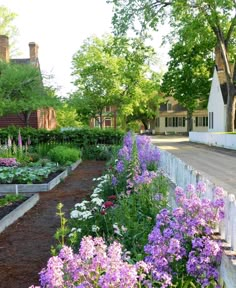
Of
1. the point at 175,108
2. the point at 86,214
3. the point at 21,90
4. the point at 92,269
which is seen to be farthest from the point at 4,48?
the point at 175,108

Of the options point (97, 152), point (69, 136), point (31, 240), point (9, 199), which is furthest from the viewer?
point (69, 136)

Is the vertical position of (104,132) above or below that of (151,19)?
below

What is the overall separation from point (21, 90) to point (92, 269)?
57.1ft

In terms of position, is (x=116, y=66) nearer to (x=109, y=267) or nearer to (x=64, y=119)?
(x=64, y=119)

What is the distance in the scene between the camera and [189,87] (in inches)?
1816

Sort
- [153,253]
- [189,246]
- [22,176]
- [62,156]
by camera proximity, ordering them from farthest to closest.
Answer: [62,156] → [22,176] → [189,246] → [153,253]

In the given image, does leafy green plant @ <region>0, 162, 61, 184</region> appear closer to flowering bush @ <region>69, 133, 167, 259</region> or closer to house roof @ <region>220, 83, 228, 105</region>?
flowering bush @ <region>69, 133, 167, 259</region>

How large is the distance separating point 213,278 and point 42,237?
4026mm

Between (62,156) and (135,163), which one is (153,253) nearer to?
(135,163)

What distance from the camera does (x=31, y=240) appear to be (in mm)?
6395

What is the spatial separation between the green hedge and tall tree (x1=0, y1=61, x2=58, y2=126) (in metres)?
2.40

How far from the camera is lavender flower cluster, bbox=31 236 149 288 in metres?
2.28

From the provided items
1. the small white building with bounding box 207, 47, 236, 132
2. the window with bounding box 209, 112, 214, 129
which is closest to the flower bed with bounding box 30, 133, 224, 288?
the small white building with bounding box 207, 47, 236, 132

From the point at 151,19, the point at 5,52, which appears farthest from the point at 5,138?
the point at 151,19
